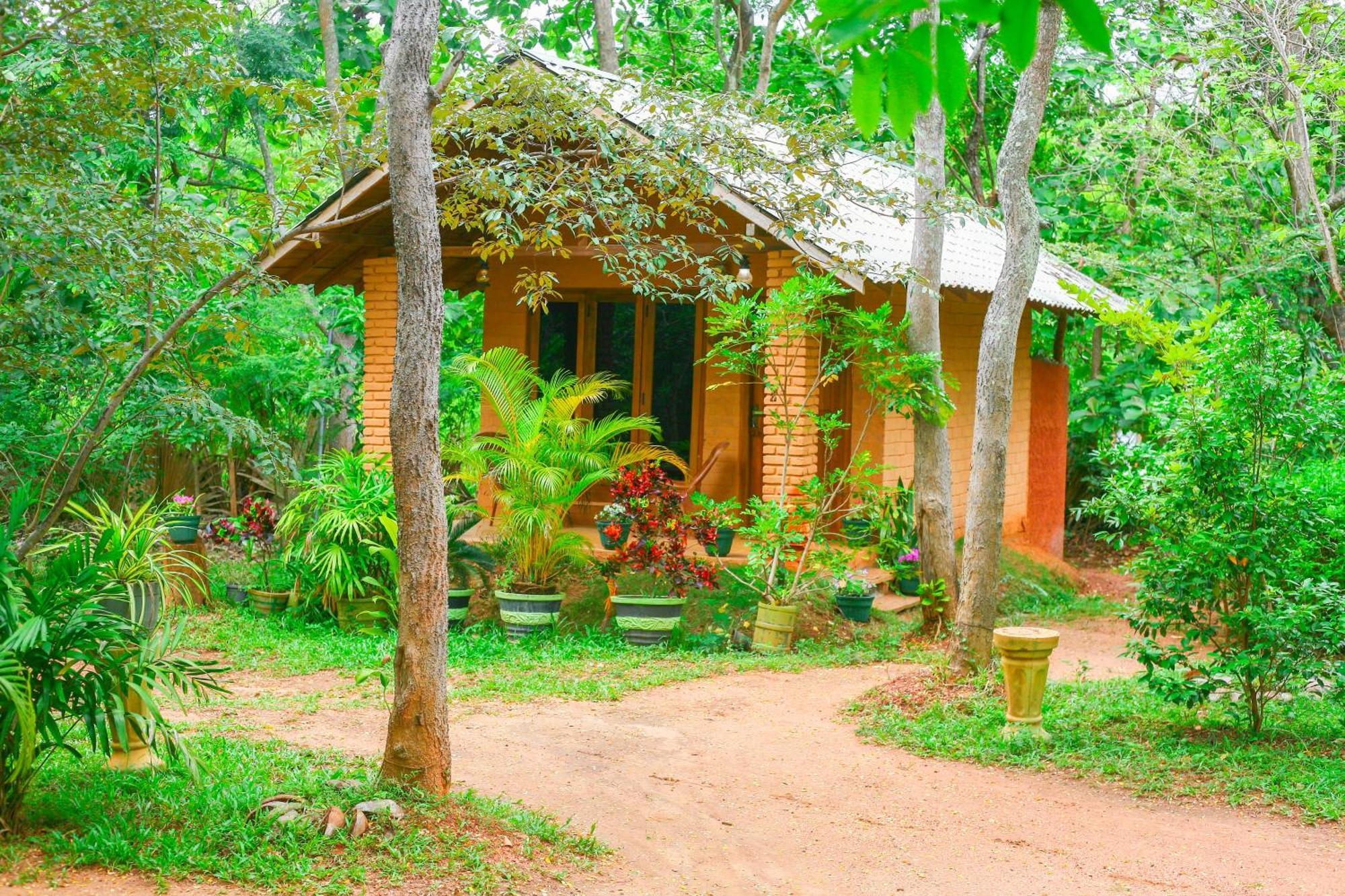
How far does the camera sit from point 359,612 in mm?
10164

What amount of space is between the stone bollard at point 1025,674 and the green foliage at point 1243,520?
518 millimetres

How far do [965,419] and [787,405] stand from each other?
381 centimetres

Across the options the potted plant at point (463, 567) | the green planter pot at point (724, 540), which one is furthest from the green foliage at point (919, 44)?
the green planter pot at point (724, 540)

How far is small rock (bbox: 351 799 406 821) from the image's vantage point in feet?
15.8

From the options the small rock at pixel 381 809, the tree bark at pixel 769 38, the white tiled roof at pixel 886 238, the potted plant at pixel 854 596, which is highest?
the tree bark at pixel 769 38

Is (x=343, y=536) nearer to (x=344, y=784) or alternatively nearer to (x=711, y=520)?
(x=711, y=520)

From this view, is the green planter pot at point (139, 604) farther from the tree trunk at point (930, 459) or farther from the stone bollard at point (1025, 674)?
the tree trunk at point (930, 459)

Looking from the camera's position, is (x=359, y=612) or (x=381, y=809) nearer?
(x=381, y=809)

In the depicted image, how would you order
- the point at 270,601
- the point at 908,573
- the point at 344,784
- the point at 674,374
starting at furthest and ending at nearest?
the point at 674,374 → the point at 908,573 → the point at 270,601 → the point at 344,784

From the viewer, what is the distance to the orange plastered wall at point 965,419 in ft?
40.0

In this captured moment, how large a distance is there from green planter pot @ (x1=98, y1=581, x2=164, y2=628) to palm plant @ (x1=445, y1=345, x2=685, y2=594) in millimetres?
2856

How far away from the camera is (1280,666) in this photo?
6.52 metres

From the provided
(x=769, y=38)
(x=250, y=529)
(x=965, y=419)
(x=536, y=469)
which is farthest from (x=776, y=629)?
(x=769, y=38)

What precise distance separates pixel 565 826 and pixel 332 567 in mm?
5221
